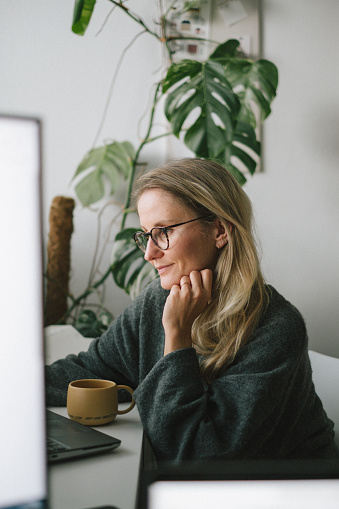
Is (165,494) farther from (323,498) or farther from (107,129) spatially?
(107,129)

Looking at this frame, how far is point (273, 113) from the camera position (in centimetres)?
213

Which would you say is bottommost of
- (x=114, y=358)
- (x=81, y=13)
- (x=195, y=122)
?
(x=114, y=358)

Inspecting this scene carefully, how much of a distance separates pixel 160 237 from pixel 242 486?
844mm

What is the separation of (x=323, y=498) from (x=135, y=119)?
207cm

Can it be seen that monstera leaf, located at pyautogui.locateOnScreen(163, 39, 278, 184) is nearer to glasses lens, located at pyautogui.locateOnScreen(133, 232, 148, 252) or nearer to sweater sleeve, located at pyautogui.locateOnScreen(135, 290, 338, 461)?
glasses lens, located at pyautogui.locateOnScreen(133, 232, 148, 252)

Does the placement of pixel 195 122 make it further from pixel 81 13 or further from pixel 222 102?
Result: pixel 81 13

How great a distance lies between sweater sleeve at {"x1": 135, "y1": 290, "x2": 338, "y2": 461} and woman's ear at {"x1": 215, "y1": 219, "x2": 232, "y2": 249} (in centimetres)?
24

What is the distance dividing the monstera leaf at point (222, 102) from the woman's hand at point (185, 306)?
777 mm

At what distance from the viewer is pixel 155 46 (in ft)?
7.21

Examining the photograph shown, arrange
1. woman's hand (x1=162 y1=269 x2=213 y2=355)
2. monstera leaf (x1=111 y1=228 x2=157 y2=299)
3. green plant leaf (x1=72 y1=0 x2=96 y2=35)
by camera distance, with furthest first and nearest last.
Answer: monstera leaf (x1=111 y1=228 x2=157 y2=299) < green plant leaf (x1=72 y1=0 x2=96 y2=35) < woman's hand (x1=162 y1=269 x2=213 y2=355)

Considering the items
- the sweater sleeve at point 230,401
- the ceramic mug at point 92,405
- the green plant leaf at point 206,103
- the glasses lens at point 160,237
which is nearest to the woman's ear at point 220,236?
the glasses lens at point 160,237

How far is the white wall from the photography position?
212cm

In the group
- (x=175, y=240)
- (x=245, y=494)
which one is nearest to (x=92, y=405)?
(x=175, y=240)

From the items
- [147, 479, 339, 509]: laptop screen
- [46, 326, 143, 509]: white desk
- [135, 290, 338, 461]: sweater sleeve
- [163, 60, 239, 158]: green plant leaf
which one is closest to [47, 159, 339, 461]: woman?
[135, 290, 338, 461]: sweater sleeve
